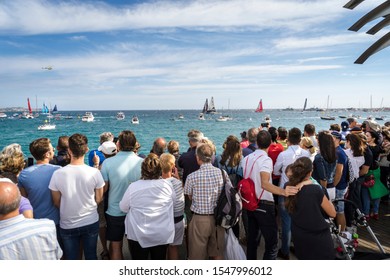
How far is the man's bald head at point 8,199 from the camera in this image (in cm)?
169

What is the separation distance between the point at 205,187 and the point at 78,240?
4.78 feet

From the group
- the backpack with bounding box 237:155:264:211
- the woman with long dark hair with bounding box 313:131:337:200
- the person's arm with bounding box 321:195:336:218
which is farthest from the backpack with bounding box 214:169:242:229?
the woman with long dark hair with bounding box 313:131:337:200

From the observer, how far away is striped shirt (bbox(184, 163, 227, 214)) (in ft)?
9.45

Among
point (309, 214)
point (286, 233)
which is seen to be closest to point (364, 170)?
point (286, 233)

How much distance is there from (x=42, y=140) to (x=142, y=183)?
111cm

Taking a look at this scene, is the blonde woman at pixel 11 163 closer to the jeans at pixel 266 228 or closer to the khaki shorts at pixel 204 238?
the khaki shorts at pixel 204 238

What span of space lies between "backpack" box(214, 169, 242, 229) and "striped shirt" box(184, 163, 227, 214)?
6cm

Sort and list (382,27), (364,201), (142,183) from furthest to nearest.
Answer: (364,201), (382,27), (142,183)

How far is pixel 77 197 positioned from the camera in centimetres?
266

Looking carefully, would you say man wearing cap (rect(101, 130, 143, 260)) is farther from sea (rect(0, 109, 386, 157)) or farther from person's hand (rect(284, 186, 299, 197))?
sea (rect(0, 109, 386, 157))
